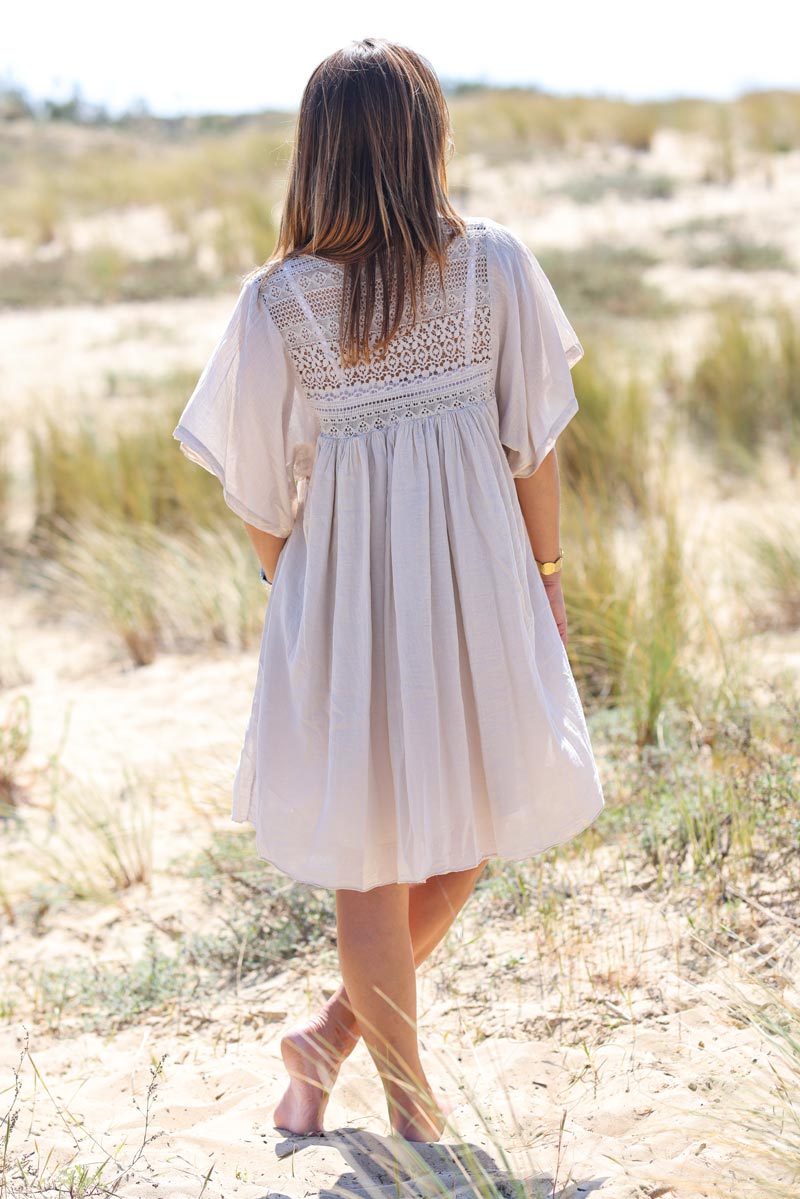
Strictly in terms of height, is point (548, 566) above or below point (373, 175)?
below

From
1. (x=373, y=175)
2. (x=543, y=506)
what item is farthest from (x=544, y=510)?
(x=373, y=175)

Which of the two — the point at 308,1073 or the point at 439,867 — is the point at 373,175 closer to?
the point at 439,867

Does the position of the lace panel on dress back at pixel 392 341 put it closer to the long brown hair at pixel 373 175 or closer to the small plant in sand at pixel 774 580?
the long brown hair at pixel 373 175

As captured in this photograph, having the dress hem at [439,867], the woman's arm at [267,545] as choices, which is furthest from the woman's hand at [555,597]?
the woman's arm at [267,545]

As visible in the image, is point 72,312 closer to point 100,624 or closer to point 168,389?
point 168,389

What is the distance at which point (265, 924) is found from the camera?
271cm

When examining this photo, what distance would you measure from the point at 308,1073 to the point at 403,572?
34.7 inches

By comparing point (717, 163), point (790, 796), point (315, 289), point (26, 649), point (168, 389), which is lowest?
point (26, 649)

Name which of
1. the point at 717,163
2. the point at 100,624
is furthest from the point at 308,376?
the point at 717,163

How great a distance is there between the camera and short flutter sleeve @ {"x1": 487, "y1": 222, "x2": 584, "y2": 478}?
1.70 m

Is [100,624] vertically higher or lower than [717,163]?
lower

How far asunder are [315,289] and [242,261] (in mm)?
10058

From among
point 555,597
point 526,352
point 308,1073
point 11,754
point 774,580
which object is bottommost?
point 11,754

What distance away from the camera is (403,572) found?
5.42 ft
